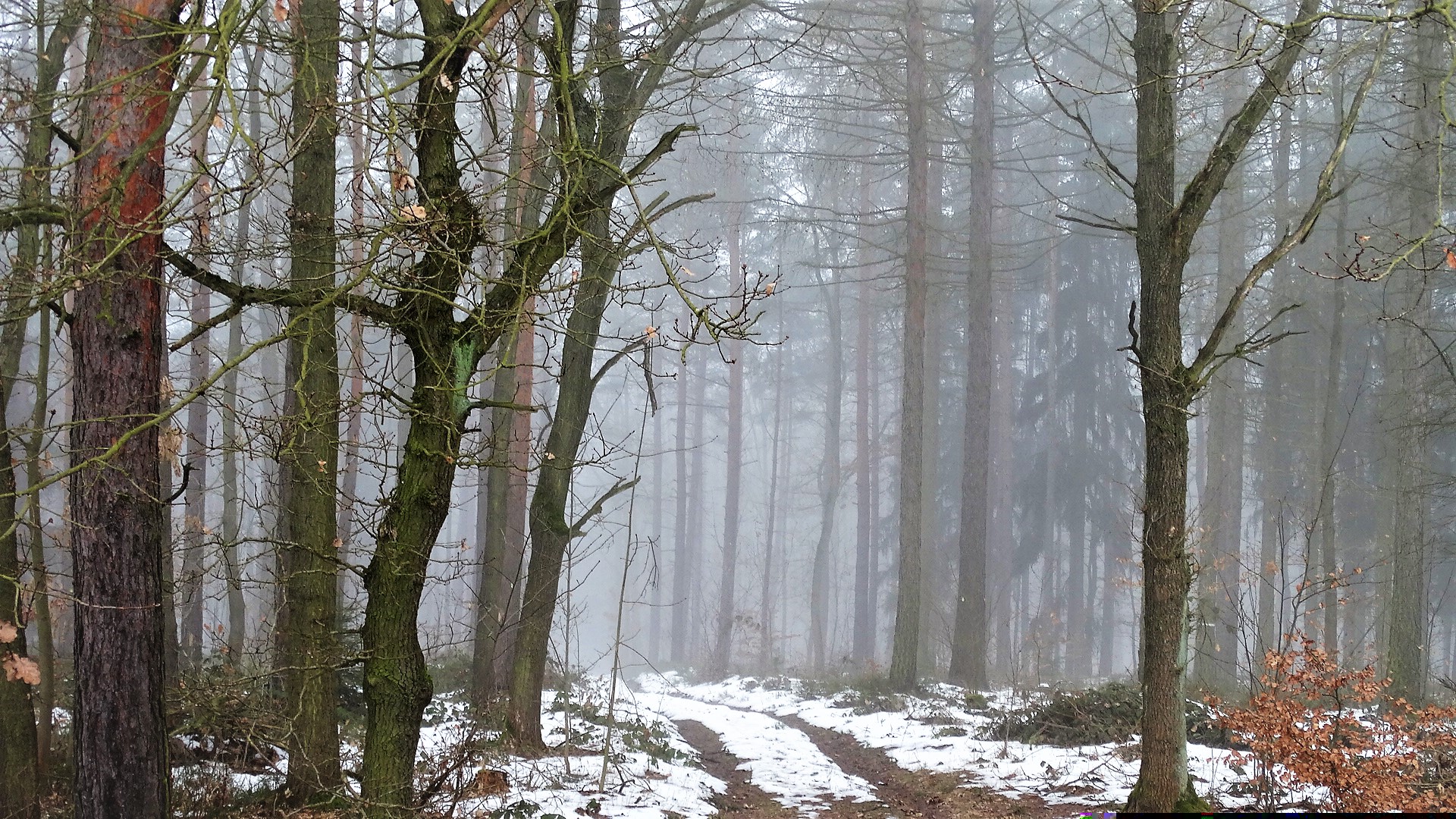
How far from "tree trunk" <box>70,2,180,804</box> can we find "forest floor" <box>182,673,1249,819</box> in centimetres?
152

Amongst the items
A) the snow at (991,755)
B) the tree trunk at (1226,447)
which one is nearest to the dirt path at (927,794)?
the snow at (991,755)

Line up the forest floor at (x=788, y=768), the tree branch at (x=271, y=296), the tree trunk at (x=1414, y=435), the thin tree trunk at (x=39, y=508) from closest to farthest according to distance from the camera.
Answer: the tree branch at (x=271, y=296), the thin tree trunk at (x=39, y=508), the forest floor at (x=788, y=768), the tree trunk at (x=1414, y=435)

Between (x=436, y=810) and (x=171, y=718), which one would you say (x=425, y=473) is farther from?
(x=171, y=718)

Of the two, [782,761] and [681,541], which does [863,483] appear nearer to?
[681,541]

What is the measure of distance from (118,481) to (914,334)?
1297 cm

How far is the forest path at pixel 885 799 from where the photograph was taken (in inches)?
306

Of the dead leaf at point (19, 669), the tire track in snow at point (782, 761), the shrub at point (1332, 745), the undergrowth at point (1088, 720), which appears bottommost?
the tire track in snow at point (782, 761)

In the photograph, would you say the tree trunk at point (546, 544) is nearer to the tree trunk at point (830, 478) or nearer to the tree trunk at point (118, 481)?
the tree trunk at point (118, 481)

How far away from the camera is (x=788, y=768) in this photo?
34.7 feet

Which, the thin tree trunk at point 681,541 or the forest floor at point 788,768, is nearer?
the forest floor at point 788,768

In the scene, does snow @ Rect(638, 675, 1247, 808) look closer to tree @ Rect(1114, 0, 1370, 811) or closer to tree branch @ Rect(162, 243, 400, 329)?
tree @ Rect(1114, 0, 1370, 811)

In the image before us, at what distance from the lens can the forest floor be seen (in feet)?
23.5

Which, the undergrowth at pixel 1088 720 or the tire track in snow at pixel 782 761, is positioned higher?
the undergrowth at pixel 1088 720

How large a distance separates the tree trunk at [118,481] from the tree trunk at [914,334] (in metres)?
12.4
